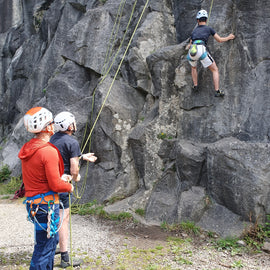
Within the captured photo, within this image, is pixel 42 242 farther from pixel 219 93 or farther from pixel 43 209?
pixel 219 93

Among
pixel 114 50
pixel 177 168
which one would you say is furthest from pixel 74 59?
pixel 177 168

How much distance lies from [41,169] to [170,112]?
5746 millimetres

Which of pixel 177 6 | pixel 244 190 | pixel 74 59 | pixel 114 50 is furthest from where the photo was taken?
pixel 74 59

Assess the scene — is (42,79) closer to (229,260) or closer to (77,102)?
(77,102)

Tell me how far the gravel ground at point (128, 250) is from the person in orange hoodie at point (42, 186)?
65.5 inches

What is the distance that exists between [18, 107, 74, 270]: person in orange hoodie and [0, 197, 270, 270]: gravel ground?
166cm

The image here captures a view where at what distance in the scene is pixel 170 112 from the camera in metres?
9.23

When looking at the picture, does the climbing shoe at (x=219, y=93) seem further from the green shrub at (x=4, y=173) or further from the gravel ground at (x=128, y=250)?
the green shrub at (x=4, y=173)

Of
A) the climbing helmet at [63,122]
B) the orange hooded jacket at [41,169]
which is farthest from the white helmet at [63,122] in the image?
the orange hooded jacket at [41,169]

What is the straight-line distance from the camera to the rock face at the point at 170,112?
7.22 meters

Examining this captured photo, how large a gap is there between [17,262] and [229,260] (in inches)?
158

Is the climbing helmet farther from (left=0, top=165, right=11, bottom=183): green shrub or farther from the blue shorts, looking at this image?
(left=0, top=165, right=11, bottom=183): green shrub

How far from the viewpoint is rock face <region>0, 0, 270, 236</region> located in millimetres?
7215

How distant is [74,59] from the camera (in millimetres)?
12961
